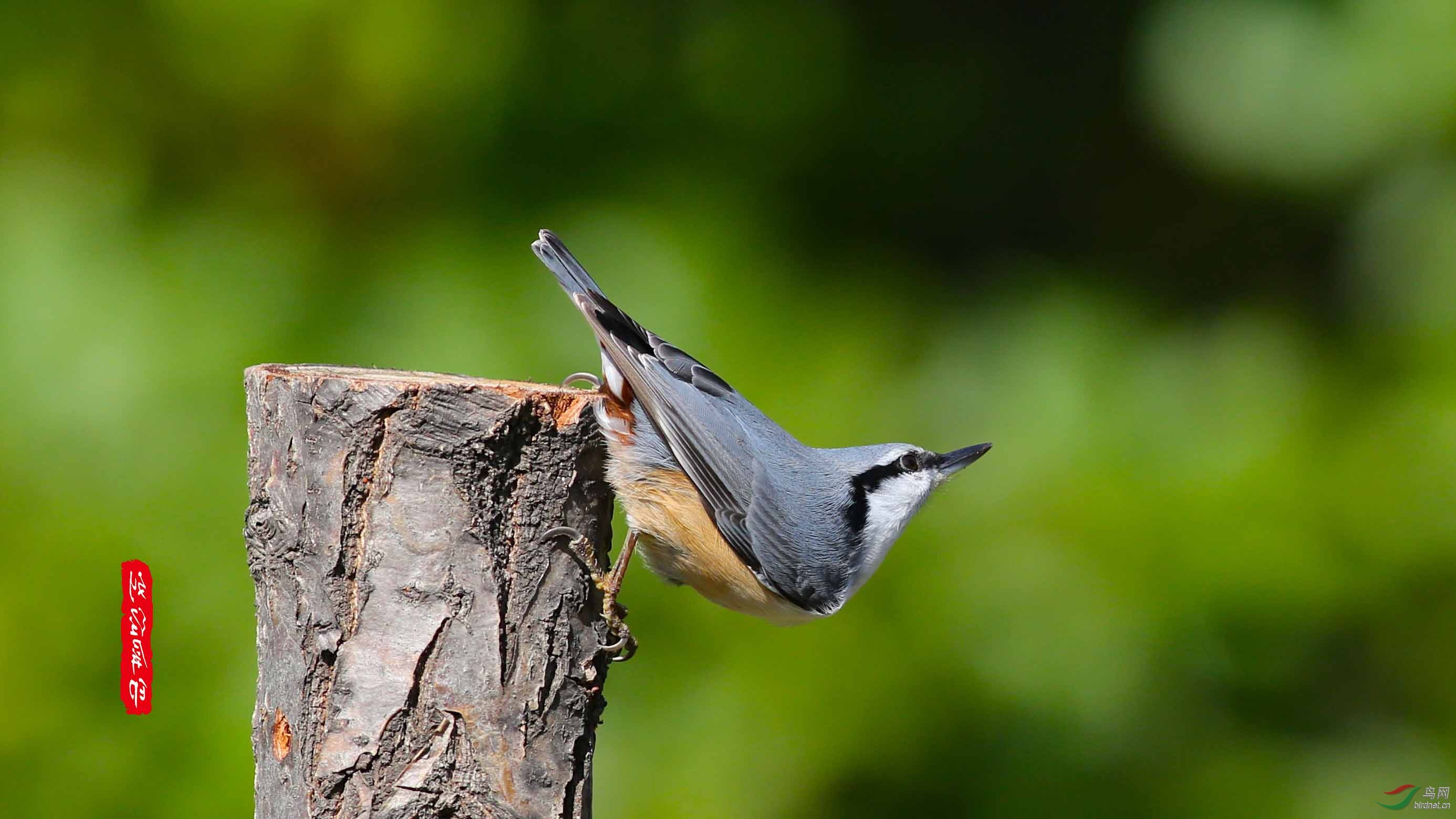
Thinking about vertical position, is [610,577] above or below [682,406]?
below

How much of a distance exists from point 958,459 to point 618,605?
733 millimetres

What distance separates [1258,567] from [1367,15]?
4.23 ft

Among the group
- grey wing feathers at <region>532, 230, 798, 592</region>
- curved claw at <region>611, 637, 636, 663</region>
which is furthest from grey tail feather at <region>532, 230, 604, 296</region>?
curved claw at <region>611, 637, 636, 663</region>

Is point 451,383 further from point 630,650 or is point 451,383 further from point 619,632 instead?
point 630,650

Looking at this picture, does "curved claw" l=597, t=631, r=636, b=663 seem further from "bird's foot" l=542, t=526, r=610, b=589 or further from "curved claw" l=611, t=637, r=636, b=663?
"bird's foot" l=542, t=526, r=610, b=589

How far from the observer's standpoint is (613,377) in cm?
175

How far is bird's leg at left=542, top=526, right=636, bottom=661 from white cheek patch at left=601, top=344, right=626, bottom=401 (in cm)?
24

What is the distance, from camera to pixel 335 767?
1264 millimetres

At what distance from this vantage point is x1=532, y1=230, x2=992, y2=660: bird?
1.70 meters

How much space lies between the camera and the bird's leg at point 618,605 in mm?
1599

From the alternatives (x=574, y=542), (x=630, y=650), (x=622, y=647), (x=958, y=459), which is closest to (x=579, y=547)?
(x=574, y=542)

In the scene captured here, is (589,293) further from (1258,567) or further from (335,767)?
(1258,567)

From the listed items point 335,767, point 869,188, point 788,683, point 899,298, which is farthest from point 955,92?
point 335,767

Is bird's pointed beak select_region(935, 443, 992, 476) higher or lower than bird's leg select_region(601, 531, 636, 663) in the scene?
higher
